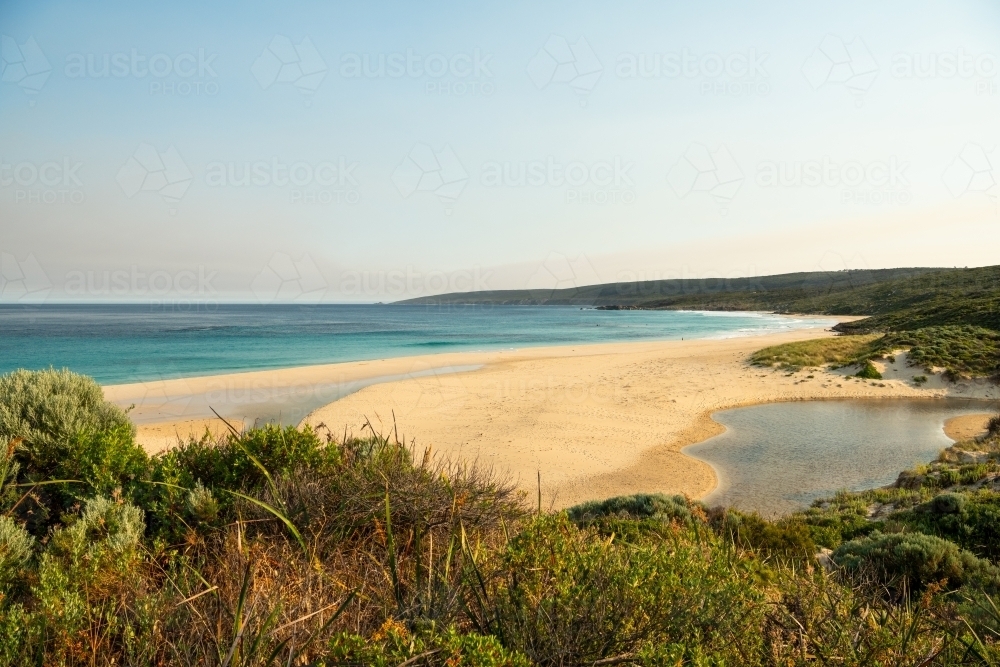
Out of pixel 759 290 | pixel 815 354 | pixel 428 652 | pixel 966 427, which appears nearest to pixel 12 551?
pixel 428 652

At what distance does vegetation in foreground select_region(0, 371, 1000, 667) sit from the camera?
2104 mm

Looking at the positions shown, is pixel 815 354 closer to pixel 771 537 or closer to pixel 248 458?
pixel 771 537

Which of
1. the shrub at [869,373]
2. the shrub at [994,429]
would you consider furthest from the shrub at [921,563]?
the shrub at [869,373]

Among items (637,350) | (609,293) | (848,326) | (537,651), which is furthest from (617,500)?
(609,293)

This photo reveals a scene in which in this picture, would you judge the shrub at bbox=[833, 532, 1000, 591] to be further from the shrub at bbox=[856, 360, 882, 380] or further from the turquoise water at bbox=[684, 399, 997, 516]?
the shrub at bbox=[856, 360, 882, 380]

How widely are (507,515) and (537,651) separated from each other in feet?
4.88

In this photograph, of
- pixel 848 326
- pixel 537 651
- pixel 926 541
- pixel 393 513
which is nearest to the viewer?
pixel 537 651

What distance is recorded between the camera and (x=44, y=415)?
166 inches

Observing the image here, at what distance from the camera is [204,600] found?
8.32 ft

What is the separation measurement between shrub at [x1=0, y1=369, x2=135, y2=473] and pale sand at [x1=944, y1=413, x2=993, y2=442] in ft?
58.1

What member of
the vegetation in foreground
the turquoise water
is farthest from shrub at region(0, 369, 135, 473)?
the turquoise water

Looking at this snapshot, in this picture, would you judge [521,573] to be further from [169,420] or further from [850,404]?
[850,404]

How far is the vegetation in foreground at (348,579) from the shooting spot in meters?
2.10

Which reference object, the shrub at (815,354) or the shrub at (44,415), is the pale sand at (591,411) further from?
the shrub at (44,415)
